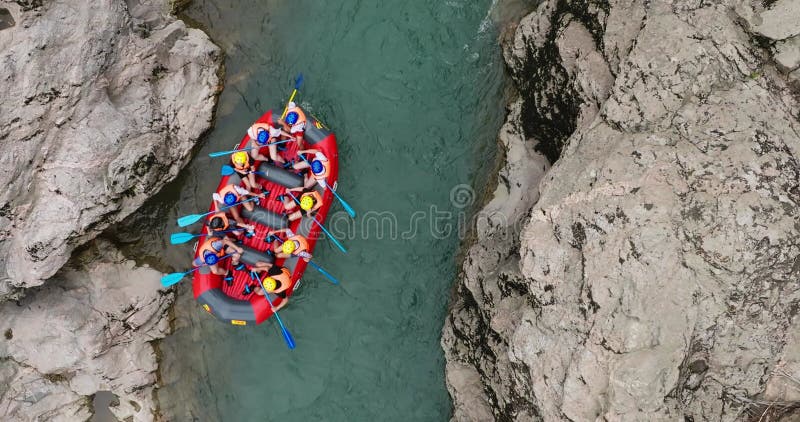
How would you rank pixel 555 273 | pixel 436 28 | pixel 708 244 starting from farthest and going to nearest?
pixel 436 28 < pixel 555 273 < pixel 708 244

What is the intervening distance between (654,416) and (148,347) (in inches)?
219

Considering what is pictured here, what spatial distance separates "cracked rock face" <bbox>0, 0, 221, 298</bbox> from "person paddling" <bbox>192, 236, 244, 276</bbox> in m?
0.99

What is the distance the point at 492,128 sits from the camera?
20.8 ft

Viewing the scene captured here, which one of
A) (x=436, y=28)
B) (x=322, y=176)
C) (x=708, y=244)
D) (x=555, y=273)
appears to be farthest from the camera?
(x=436, y=28)

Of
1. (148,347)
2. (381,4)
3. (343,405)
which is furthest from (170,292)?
(381,4)

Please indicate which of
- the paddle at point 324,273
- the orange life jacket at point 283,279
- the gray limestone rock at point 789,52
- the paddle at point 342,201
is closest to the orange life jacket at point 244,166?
the paddle at point 342,201

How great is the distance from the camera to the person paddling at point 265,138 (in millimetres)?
5852

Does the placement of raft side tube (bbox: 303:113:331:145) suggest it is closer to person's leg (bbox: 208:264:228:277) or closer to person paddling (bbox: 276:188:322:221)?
person paddling (bbox: 276:188:322:221)

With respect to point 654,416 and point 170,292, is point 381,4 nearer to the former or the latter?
point 170,292

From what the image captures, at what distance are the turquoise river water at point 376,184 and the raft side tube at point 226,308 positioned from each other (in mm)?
475

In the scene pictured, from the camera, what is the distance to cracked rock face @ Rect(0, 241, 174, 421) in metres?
6.03

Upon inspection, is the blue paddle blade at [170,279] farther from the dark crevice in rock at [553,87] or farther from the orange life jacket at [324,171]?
the dark crevice in rock at [553,87]

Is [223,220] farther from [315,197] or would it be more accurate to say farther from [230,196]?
[315,197]

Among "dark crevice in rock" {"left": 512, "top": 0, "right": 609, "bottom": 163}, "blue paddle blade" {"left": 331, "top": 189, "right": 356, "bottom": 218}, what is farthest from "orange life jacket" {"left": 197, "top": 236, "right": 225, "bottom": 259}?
"dark crevice in rock" {"left": 512, "top": 0, "right": 609, "bottom": 163}
